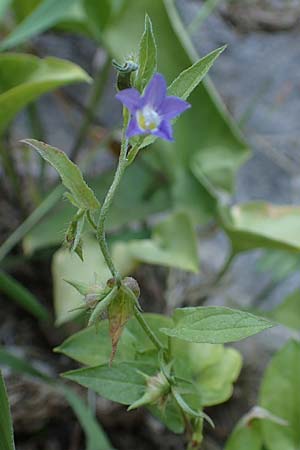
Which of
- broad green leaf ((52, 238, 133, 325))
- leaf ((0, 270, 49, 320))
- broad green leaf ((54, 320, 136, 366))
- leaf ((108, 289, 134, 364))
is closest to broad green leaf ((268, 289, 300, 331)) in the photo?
broad green leaf ((52, 238, 133, 325))

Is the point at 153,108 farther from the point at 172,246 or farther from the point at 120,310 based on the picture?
the point at 172,246

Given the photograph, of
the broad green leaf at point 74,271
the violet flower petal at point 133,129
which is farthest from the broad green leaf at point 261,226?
the violet flower petal at point 133,129

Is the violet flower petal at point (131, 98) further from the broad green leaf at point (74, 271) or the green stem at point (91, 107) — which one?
the green stem at point (91, 107)

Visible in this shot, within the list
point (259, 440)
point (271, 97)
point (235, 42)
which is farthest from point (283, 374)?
point (235, 42)

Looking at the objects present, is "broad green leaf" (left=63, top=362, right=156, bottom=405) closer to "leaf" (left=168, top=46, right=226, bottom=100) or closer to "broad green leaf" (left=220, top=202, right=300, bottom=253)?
"leaf" (left=168, top=46, right=226, bottom=100)

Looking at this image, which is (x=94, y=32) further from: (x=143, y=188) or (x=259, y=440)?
(x=259, y=440)
